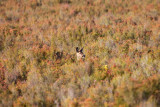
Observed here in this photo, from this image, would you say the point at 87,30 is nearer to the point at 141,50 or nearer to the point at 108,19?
the point at 108,19

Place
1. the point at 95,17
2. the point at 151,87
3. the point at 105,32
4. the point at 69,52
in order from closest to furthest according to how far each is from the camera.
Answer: the point at 151,87, the point at 69,52, the point at 105,32, the point at 95,17

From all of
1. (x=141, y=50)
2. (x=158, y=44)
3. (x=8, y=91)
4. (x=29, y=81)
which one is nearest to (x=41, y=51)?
(x=29, y=81)

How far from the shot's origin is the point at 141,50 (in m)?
6.47

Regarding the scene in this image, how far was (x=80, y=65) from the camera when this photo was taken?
5457 mm

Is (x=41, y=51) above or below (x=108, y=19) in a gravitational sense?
below

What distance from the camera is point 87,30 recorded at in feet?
28.2

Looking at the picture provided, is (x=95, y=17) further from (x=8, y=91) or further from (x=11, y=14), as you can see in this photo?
(x=8, y=91)

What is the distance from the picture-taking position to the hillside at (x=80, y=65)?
4.07m

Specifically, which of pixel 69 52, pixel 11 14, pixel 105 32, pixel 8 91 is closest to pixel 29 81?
pixel 8 91

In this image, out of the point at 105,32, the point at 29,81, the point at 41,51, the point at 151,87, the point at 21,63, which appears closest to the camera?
the point at 151,87

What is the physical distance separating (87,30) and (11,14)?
20.6ft

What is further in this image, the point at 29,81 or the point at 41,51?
the point at 41,51

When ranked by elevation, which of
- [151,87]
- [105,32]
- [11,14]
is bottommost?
[151,87]

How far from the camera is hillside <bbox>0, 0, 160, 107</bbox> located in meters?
4.07
